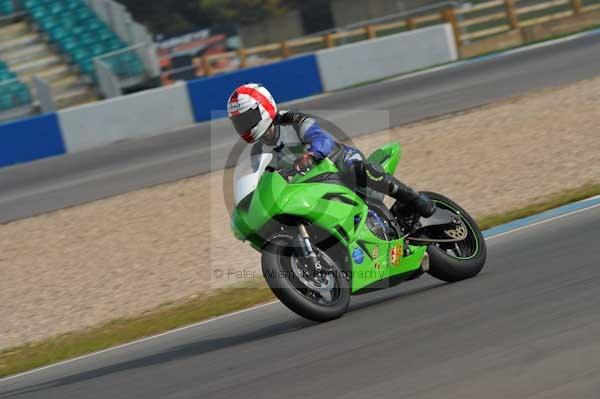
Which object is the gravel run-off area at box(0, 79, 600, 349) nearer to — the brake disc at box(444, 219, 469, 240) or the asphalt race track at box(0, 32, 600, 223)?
the asphalt race track at box(0, 32, 600, 223)

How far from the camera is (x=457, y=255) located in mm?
7012

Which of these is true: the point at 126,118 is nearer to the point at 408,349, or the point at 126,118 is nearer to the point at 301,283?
the point at 301,283

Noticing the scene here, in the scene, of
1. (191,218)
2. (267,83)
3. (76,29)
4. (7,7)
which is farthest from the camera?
(7,7)

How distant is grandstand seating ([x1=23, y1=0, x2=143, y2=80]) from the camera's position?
1009 inches

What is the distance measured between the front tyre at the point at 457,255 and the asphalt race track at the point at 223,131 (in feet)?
25.2

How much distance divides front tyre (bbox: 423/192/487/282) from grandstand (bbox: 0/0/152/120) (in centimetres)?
1720

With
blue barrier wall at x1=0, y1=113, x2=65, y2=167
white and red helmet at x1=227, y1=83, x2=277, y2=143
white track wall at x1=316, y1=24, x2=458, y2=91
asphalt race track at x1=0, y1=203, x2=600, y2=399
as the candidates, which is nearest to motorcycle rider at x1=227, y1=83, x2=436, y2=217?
white and red helmet at x1=227, y1=83, x2=277, y2=143

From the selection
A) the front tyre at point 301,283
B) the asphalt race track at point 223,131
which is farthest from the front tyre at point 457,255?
the asphalt race track at point 223,131

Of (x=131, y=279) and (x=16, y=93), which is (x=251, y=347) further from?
(x=16, y=93)

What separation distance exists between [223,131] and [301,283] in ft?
41.2

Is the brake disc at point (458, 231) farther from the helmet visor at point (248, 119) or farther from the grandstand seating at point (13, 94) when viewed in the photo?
the grandstand seating at point (13, 94)

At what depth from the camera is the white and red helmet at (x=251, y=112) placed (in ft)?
19.8

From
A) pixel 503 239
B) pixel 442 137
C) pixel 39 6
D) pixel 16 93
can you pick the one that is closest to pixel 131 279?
pixel 503 239

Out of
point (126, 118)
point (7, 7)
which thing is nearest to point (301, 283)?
point (126, 118)
